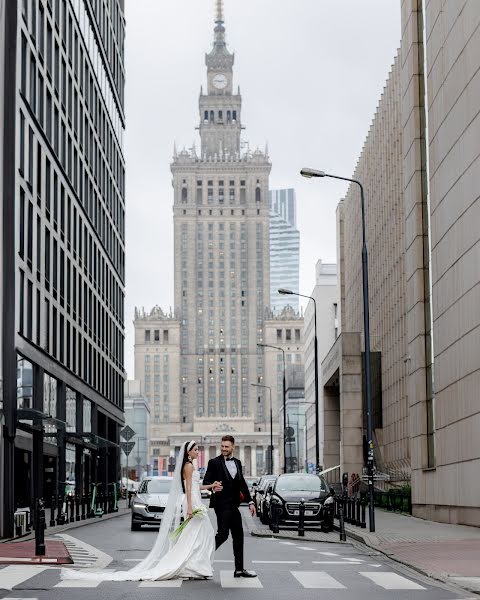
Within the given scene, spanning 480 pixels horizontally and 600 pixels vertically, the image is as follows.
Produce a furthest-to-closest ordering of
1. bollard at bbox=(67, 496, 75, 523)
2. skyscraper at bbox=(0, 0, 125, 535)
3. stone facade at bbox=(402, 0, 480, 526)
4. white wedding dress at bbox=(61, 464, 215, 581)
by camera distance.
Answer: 1. bollard at bbox=(67, 496, 75, 523)
2. stone facade at bbox=(402, 0, 480, 526)
3. skyscraper at bbox=(0, 0, 125, 535)
4. white wedding dress at bbox=(61, 464, 215, 581)

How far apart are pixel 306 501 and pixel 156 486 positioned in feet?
17.3

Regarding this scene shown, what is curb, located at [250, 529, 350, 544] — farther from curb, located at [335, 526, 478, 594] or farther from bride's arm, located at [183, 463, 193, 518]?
bride's arm, located at [183, 463, 193, 518]

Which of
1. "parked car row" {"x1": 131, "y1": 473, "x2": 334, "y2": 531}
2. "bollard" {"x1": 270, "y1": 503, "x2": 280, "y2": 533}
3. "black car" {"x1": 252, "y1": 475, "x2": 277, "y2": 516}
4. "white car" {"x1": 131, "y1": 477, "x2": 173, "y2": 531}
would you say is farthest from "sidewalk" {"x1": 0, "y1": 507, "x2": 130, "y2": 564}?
"black car" {"x1": 252, "y1": 475, "x2": 277, "y2": 516}

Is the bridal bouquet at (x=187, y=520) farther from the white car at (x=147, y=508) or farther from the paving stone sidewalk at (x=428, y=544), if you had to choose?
the white car at (x=147, y=508)

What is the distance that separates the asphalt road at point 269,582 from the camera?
13055 millimetres

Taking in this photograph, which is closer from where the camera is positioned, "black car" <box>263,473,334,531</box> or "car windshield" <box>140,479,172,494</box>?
"black car" <box>263,473,334,531</box>

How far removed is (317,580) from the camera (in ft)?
49.7

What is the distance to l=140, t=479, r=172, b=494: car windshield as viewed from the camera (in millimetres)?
33781

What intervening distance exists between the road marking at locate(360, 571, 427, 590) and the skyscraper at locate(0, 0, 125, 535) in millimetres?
13800

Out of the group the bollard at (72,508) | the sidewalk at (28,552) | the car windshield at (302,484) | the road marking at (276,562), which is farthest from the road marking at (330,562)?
the bollard at (72,508)

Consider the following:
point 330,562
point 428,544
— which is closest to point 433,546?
point 428,544

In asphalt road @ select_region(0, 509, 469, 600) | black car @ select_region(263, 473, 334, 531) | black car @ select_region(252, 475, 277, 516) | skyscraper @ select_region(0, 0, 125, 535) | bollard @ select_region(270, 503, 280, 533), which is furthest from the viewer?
black car @ select_region(252, 475, 277, 516)

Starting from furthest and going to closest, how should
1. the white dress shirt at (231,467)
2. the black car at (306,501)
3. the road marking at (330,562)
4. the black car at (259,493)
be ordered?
1. the black car at (259,493)
2. the black car at (306,501)
3. the road marking at (330,562)
4. the white dress shirt at (231,467)

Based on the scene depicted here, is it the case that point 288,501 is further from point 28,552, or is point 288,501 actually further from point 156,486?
point 28,552
